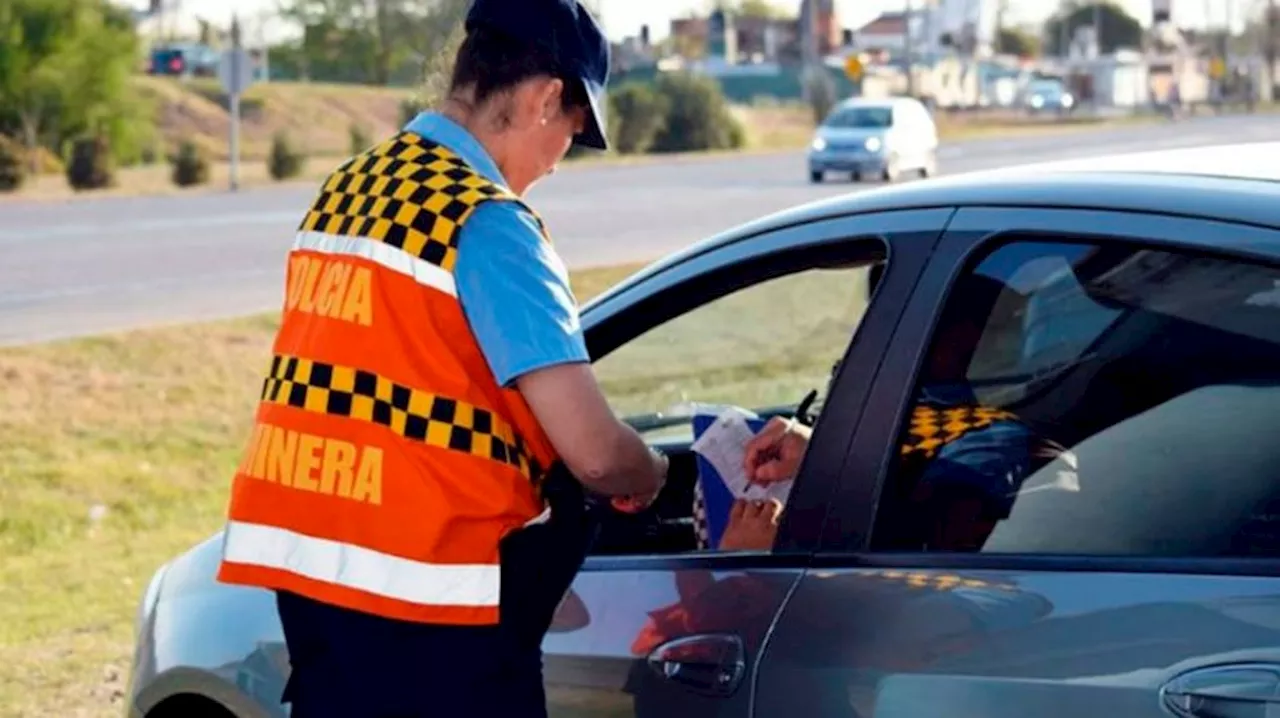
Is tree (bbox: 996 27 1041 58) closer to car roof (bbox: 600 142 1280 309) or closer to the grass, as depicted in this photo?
the grass

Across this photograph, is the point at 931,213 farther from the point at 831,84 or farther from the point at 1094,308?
the point at 831,84

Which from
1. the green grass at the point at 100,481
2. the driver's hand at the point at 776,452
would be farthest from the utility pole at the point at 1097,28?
the driver's hand at the point at 776,452

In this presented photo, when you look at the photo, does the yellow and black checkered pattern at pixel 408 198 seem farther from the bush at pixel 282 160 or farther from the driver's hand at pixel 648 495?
the bush at pixel 282 160

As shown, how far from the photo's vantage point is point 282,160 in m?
40.3

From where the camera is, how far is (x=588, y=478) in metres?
2.69

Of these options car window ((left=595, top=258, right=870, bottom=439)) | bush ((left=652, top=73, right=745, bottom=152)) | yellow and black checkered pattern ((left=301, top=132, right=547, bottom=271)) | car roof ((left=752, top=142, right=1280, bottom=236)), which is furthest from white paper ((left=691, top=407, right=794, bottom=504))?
bush ((left=652, top=73, right=745, bottom=152))

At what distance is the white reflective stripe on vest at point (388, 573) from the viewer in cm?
265

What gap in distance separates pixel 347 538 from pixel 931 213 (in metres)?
0.96

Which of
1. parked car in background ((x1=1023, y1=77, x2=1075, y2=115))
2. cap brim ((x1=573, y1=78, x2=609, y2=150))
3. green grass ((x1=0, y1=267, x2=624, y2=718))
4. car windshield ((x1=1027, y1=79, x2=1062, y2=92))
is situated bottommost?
parked car in background ((x1=1023, y1=77, x2=1075, y2=115))

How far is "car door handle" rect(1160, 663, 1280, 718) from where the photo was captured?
7.41ft

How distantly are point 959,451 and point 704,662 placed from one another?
18.8 inches

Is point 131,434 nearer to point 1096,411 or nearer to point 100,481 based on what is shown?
point 100,481

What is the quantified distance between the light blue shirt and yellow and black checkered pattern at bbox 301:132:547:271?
0.08ft

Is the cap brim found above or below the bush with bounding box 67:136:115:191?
above
